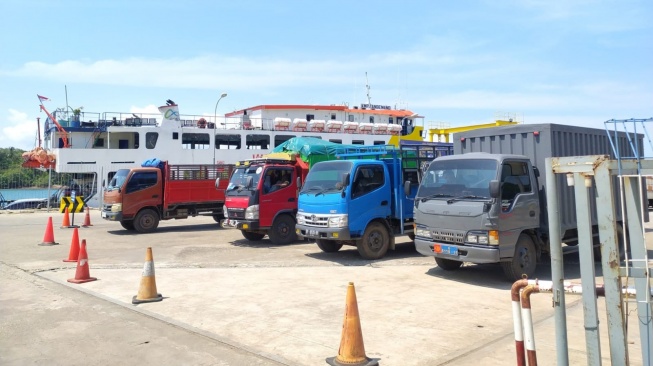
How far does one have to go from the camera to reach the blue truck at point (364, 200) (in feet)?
34.7

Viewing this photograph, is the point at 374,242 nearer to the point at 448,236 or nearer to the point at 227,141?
the point at 448,236

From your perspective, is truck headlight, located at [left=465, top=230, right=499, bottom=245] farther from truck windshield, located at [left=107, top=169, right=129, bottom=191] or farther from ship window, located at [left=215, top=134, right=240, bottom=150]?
ship window, located at [left=215, top=134, right=240, bottom=150]

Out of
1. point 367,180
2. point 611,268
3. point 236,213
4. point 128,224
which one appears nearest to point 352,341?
point 611,268

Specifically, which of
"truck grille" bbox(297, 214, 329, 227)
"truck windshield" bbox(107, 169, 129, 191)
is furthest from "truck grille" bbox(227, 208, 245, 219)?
"truck windshield" bbox(107, 169, 129, 191)

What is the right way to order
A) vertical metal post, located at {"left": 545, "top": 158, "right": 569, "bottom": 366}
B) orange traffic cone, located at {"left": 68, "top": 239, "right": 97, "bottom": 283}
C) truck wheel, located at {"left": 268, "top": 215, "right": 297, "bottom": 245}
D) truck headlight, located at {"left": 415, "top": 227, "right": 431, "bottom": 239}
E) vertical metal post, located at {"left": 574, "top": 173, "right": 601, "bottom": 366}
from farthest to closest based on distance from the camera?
truck wheel, located at {"left": 268, "top": 215, "right": 297, "bottom": 245} → orange traffic cone, located at {"left": 68, "top": 239, "right": 97, "bottom": 283} → truck headlight, located at {"left": 415, "top": 227, "right": 431, "bottom": 239} → vertical metal post, located at {"left": 545, "top": 158, "right": 569, "bottom": 366} → vertical metal post, located at {"left": 574, "top": 173, "right": 601, "bottom": 366}

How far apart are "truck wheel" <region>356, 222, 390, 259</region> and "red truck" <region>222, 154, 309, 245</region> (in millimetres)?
3179

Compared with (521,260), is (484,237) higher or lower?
higher

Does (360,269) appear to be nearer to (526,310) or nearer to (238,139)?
(526,310)

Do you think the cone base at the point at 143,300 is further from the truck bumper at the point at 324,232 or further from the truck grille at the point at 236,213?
the truck grille at the point at 236,213

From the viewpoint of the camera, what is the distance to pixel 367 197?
1088 centimetres

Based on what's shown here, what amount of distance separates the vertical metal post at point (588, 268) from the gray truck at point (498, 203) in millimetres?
4852

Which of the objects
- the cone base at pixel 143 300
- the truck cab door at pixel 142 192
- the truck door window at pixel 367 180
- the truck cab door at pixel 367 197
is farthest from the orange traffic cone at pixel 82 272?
the truck cab door at pixel 142 192

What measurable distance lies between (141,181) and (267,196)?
→ 618 cm

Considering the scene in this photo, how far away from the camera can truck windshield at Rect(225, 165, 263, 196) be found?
13516mm
